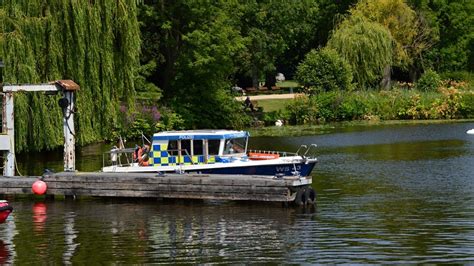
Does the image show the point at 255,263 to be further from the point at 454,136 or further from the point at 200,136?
the point at 454,136

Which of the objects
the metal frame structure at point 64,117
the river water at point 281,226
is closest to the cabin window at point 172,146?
the river water at point 281,226

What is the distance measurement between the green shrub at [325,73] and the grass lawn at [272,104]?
9.71 feet

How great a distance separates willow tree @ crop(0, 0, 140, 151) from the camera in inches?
2010

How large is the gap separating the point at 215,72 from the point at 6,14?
2723cm

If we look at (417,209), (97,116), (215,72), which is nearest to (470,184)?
(417,209)

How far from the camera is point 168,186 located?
3812cm

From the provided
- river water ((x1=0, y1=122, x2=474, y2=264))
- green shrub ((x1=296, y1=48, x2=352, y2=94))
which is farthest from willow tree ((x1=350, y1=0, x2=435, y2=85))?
river water ((x1=0, y1=122, x2=474, y2=264))

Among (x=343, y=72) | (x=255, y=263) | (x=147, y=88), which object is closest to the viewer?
(x=255, y=263)

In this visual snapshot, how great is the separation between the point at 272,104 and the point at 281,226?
57.5 m

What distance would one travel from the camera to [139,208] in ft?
124

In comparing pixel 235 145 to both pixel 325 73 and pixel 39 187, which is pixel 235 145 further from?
pixel 325 73

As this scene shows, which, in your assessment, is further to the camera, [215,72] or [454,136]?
[215,72]

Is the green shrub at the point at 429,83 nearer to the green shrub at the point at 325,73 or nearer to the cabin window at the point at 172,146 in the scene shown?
the green shrub at the point at 325,73

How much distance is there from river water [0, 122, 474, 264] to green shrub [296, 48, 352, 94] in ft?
121
